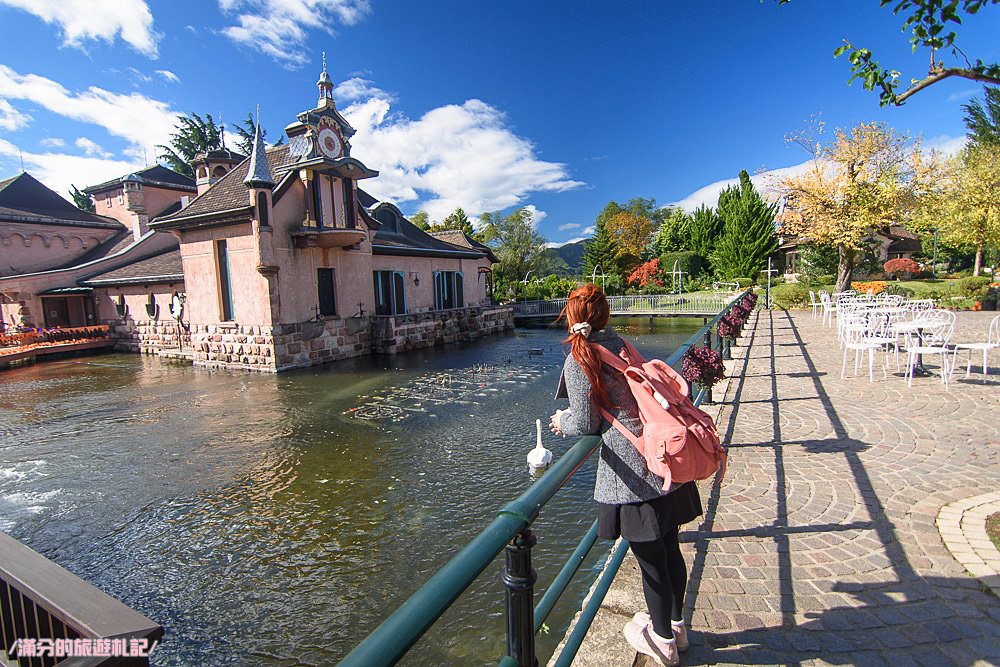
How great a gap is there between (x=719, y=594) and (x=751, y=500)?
4.57 ft

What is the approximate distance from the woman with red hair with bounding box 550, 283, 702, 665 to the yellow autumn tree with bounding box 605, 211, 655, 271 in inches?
1911

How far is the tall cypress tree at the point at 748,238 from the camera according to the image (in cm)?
3775

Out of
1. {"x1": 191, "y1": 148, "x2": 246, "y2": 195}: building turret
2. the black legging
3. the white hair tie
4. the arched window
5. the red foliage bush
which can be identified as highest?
{"x1": 191, "y1": 148, "x2": 246, "y2": 195}: building turret

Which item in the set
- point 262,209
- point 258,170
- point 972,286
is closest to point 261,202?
point 262,209

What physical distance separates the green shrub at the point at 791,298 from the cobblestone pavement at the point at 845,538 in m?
19.2

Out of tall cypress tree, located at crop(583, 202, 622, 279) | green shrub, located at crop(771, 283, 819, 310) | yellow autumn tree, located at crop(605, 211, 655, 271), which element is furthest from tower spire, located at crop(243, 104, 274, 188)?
yellow autumn tree, located at crop(605, 211, 655, 271)

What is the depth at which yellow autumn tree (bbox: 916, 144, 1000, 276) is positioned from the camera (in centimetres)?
2088

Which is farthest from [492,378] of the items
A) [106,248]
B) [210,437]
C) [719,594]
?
[106,248]

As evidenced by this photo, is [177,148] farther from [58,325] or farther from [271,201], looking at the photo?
[271,201]

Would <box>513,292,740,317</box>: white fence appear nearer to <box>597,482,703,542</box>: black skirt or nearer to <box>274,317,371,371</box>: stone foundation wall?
<box>274,317,371,371</box>: stone foundation wall

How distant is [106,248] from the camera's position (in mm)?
26109

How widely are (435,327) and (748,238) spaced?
91.7 feet

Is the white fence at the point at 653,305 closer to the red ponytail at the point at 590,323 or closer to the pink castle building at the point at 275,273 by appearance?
the pink castle building at the point at 275,273

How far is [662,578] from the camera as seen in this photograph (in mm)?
2098
